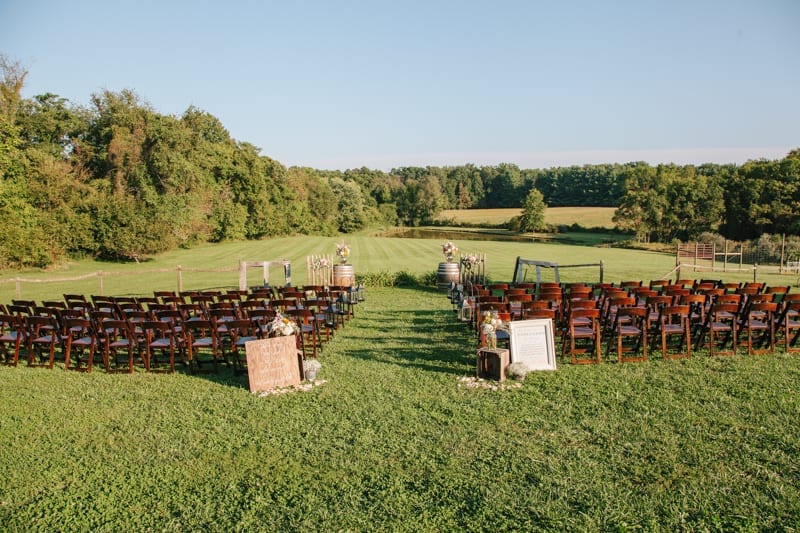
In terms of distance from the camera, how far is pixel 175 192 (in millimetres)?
45500

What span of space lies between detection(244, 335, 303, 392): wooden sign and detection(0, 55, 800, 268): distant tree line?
93.0ft

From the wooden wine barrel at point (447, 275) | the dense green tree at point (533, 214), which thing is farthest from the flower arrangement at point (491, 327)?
the dense green tree at point (533, 214)

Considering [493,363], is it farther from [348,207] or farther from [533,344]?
[348,207]

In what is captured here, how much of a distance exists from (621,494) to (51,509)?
5118 millimetres

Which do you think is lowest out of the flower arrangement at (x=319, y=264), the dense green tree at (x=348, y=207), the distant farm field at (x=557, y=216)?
the distant farm field at (x=557, y=216)

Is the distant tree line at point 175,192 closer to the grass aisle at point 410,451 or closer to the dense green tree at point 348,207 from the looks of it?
the dense green tree at point 348,207

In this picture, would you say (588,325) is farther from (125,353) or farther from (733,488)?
(125,353)

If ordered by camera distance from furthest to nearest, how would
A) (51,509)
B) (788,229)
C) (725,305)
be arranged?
(788,229), (725,305), (51,509)

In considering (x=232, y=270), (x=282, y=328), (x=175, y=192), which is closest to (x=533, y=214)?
(x=175, y=192)

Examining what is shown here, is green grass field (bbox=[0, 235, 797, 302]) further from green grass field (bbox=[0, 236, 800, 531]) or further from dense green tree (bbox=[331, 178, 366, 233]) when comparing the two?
dense green tree (bbox=[331, 178, 366, 233])

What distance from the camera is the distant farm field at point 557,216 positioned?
258 feet

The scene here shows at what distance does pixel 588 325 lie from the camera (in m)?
10.1

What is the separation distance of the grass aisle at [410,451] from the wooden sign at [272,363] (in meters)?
0.39

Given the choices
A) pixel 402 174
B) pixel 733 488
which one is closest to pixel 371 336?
pixel 733 488
